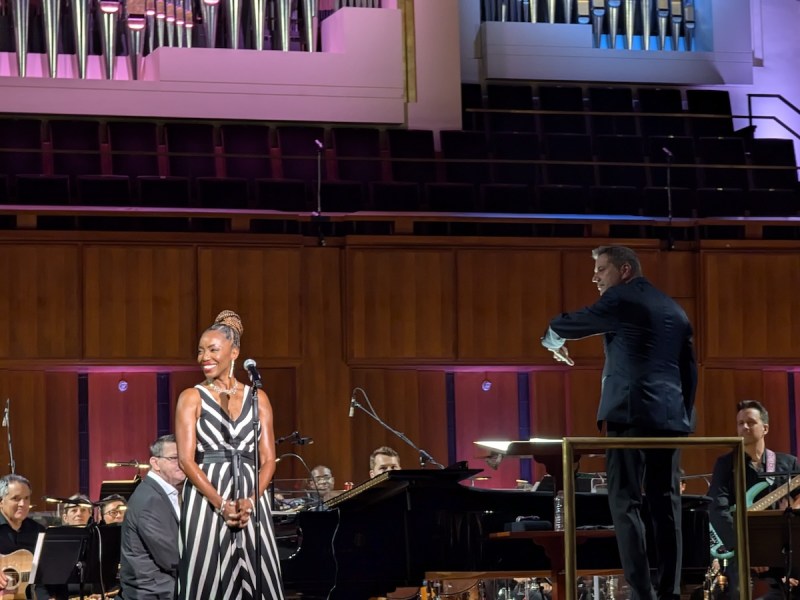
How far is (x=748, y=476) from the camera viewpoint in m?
6.52

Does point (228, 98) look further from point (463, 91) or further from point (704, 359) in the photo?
point (704, 359)

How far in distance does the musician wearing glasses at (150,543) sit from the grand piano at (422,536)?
21.6 inches

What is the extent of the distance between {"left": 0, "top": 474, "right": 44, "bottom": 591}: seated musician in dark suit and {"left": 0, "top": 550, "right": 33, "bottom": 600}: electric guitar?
0.30 feet

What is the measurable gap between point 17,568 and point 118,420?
3.60m

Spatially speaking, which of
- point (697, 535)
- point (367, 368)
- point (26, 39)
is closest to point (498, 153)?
point (367, 368)

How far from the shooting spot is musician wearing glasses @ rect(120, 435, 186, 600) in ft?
19.3

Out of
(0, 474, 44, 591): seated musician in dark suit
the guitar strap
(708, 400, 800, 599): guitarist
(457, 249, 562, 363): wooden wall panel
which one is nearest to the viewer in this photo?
(708, 400, 800, 599): guitarist

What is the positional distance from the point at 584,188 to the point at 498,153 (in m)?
0.95

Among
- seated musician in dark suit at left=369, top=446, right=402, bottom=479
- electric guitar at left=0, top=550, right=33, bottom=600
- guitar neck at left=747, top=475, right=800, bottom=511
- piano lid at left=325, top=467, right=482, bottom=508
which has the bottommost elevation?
electric guitar at left=0, top=550, right=33, bottom=600

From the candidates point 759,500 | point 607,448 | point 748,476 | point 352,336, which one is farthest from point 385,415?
point 607,448

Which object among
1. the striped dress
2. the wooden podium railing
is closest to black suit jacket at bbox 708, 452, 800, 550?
the wooden podium railing

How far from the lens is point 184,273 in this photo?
10.8m

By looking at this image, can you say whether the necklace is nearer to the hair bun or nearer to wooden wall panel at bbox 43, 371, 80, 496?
the hair bun

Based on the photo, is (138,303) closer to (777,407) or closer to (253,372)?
(777,407)
